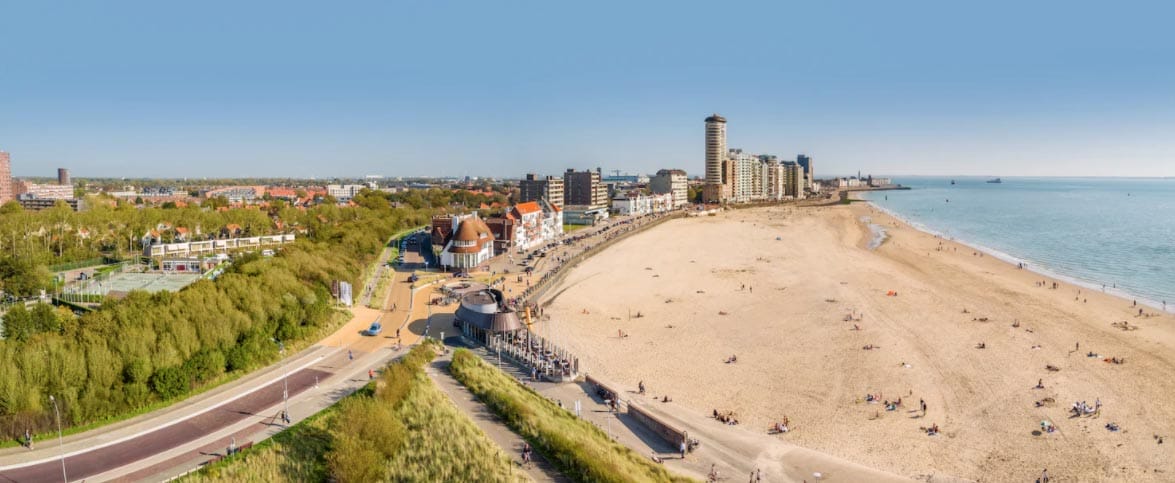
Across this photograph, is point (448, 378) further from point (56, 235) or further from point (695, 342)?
point (56, 235)

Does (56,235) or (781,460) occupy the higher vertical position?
(56,235)

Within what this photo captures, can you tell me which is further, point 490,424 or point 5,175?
point 5,175

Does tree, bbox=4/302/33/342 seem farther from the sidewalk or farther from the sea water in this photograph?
the sea water

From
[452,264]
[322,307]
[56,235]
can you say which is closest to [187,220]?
[56,235]

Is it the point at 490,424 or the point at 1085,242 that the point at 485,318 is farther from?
the point at 1085,242

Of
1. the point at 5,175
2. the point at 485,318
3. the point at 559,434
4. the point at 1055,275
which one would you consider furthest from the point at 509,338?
the point at 5,175

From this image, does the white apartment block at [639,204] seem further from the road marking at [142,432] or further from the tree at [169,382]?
the tree at [169,382]
